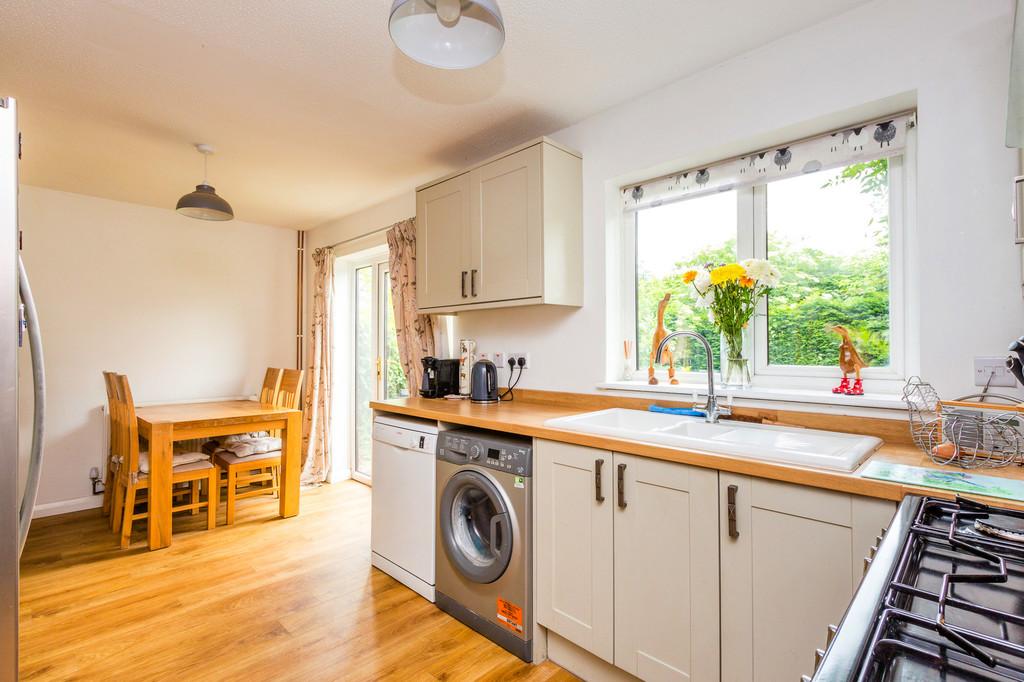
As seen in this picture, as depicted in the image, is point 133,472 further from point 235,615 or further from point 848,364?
point 848,364

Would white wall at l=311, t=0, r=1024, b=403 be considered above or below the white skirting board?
above

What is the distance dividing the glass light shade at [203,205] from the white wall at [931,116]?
242 cm

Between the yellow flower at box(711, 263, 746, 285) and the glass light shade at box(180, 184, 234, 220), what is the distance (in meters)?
2.63

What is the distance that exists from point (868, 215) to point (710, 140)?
26.7 inches

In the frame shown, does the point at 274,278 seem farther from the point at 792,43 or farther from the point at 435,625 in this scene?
the point at 792,43

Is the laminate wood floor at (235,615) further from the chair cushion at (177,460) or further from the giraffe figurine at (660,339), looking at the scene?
the giraffe figurine at (660,339)

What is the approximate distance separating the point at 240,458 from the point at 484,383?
1.99m

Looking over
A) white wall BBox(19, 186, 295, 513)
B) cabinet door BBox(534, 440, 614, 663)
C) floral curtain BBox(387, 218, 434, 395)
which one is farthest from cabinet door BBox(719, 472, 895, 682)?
white wall BBox(19, 186, 295, 513)

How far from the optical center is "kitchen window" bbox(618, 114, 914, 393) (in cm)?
187

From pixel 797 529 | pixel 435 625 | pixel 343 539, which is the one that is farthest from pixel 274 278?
pixel 797 529

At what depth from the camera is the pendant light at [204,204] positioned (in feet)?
9.13

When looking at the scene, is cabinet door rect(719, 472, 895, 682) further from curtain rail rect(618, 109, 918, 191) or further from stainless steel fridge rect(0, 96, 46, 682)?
stainless steel fridge rect(0, 96, 46, 682)

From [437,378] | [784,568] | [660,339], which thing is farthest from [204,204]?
[784,568]

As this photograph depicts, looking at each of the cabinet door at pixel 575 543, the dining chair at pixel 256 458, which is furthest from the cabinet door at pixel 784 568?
the dining chair at pixel 256 458
